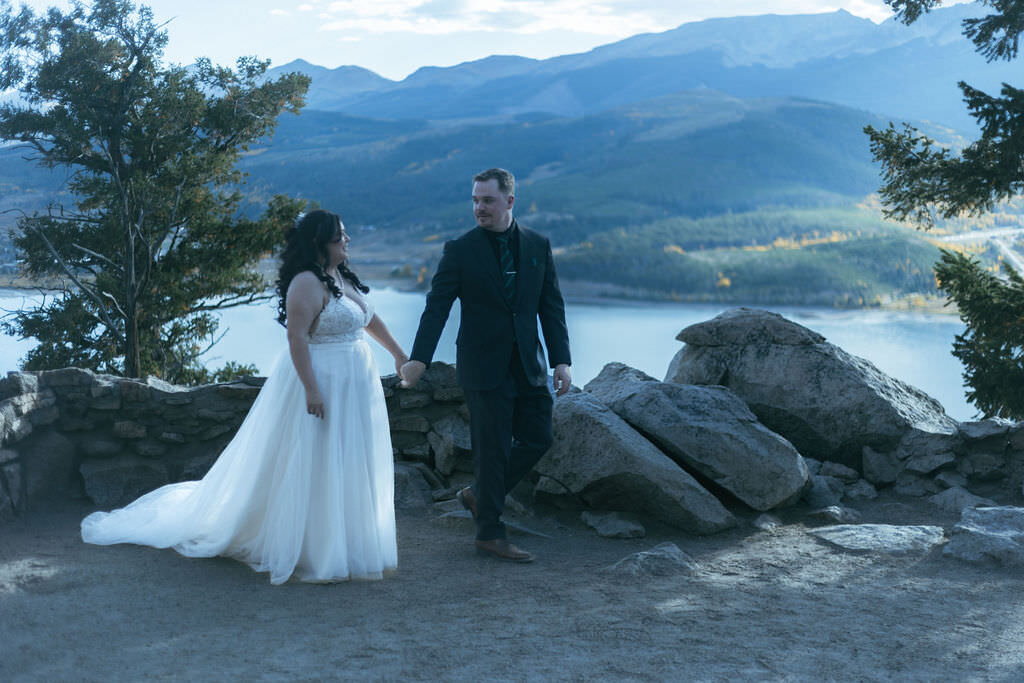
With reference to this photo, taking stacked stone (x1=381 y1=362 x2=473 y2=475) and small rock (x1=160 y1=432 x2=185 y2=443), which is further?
stacked stone (x1=381 y1=362 x2=473 y2=475)

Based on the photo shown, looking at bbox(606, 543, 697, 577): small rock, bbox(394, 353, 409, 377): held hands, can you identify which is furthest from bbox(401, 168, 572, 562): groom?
bbox(606, 543, 697, 577): small rock

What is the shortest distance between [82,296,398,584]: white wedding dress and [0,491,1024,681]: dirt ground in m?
0.13

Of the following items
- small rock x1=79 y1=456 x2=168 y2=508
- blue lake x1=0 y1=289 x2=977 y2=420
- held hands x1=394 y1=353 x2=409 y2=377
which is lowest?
blue lake x1=0 y1=289 x2=977 y2=420

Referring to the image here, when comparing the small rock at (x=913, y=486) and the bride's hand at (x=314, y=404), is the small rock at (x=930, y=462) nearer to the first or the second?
the small rock at (x=913, y=486)

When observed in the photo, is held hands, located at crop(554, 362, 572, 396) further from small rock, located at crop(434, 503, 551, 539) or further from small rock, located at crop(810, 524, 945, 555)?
small rock, located at crop(810, 524, 945, 555)

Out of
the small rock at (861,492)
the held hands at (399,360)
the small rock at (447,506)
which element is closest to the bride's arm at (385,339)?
the held hands at (399,360)

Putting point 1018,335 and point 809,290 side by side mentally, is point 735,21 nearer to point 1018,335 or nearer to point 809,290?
point 809,290

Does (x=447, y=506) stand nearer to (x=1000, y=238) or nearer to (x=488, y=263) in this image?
(x=488, y=263)

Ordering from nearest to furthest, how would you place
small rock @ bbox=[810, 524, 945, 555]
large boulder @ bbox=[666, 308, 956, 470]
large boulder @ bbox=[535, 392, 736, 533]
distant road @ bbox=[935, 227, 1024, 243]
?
small rock @ bbox=[810, 524, 945, 555]
large boulder @ bbox=[535, 392, 736, 533]
large boulder @ bbox=[666, 308, 956, 470]
distant road @ bbox=[935, 227, 1024, 243]

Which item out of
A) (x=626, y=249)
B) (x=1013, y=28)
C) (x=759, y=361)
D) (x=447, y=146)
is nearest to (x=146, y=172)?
(x=759, y=361)

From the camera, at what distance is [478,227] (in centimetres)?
488

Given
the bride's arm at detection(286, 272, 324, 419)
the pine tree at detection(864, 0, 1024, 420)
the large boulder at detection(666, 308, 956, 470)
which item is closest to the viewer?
the bride's arm at detection(286, 272, 324, 419)

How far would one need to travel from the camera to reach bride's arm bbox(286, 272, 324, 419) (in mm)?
4543

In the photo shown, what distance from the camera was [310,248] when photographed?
183 inches
